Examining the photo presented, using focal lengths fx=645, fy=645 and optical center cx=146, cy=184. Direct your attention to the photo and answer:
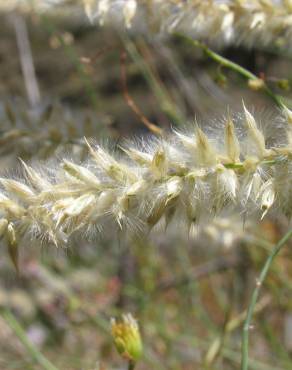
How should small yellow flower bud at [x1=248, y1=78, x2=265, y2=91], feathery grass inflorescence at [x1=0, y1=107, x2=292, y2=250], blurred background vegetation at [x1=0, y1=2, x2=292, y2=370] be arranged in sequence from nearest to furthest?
feathery grass inflorescence at [x1=0, y1=107, x2=292, y2=250]
small yellow flower bud at [x1=248, y1=78, x2=265, y2=91]
blurred background vegetation at [x1=0, y1=2, x2=292, y2=370]

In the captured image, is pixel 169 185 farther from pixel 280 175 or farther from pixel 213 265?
pixel 213 265

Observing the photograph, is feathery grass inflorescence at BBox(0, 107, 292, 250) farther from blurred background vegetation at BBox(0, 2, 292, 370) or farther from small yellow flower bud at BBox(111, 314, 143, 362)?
small yellow flower bud at BBox(111, 314, 143, 362)

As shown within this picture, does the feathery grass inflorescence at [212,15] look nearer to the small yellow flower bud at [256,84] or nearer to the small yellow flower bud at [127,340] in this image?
the small yellow flower bud at [256,84]

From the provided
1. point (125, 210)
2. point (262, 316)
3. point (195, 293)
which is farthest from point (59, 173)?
point (195, 293)

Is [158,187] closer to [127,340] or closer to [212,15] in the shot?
[127,340]

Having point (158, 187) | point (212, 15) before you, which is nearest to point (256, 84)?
point (212, 15)

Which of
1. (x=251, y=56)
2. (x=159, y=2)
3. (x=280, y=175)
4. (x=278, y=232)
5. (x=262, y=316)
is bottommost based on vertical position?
(x=278, y=232)

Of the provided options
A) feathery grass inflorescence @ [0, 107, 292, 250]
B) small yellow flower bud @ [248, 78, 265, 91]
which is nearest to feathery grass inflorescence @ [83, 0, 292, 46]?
small yellow flower bud @ [248, 78, 265, 91]
